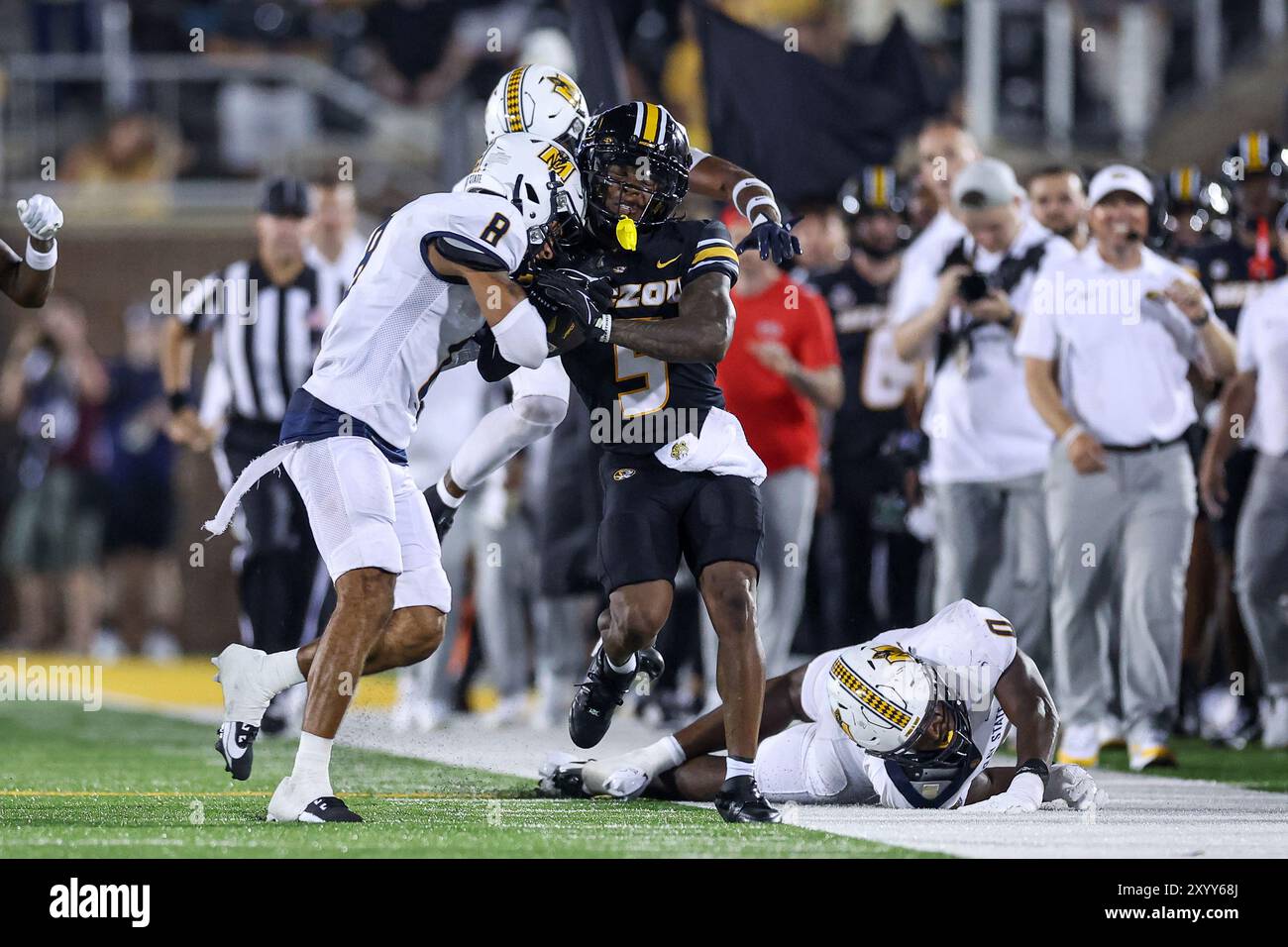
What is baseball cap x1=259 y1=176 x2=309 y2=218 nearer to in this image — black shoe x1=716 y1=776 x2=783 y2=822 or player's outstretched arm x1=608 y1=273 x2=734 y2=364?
player's outstretched arm x1=608 y1=273 x2=734 y2=364

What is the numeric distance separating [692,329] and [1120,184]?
2.75m

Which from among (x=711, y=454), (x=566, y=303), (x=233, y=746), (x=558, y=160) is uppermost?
(x=558, y=160)

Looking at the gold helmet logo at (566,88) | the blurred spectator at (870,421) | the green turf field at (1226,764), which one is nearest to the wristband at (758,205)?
the gold helmet logo at (566,88)

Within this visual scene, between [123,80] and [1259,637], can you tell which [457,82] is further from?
[1259,637]

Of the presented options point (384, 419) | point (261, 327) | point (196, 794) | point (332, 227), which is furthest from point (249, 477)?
point (332, 227)

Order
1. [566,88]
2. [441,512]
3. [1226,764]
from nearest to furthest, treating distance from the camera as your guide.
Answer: [566,88] < [441,512] < [1226,764]

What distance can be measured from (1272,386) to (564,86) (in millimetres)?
3504

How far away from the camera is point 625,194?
19.8 feet

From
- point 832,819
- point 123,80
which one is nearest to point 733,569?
point 832,819

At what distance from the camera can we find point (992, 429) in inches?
331

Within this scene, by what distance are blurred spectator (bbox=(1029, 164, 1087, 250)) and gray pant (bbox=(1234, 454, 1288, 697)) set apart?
47.4 inches

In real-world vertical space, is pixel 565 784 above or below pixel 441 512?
below

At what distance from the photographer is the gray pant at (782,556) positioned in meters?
8.49

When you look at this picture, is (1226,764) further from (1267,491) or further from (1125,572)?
(1267,491)
